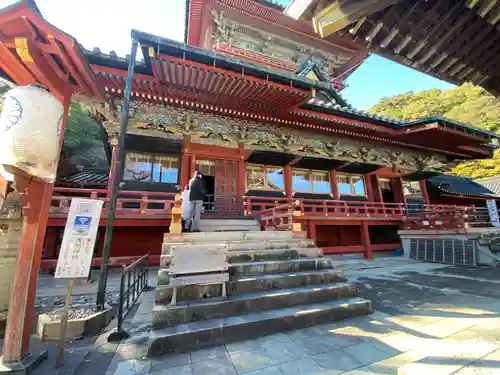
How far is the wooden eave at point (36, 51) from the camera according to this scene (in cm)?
256

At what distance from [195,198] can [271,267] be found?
120 inches

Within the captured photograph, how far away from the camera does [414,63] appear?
259cm

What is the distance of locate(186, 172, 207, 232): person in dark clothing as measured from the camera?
6445 millimetres

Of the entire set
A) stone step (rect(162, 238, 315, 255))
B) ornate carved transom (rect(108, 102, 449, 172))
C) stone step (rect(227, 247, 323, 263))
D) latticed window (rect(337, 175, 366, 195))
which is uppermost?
ornate carved transom (rect(108, 102, 449, 172))

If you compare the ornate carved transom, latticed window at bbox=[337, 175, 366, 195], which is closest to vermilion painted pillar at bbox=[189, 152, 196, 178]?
the ornate carved transom

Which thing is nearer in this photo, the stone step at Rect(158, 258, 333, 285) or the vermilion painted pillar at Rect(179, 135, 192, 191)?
the stone step at Rect(158, 258, 333, 285)

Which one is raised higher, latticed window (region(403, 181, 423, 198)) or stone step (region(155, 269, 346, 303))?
latticed window (region(403, 181, 423, 198))

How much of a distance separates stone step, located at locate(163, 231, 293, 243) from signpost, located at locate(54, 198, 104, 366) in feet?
6.87

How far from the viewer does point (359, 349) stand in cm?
290

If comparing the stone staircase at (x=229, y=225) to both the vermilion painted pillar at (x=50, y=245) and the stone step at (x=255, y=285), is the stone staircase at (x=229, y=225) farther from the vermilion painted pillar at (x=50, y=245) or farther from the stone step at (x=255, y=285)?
the vermilion painted pillar at (x=50, y=245)

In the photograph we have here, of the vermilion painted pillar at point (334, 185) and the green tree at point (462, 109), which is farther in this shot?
the green tree at point (462, 109)

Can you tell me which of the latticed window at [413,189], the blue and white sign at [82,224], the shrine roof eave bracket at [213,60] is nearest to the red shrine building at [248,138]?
the shrine roof eave bracket at [213,60]

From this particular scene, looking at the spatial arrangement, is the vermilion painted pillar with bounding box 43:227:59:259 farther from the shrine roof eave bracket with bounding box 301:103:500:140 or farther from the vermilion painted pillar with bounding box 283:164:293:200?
the shrine roof eave bracket with bounding box 301:103:500:140

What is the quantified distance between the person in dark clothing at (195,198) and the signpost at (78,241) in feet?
10.6
